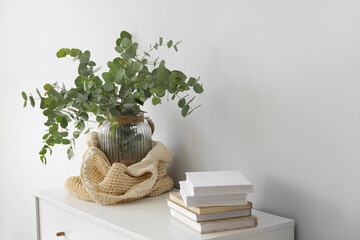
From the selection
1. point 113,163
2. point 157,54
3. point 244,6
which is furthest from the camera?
point 157,54

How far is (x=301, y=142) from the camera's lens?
1.02m

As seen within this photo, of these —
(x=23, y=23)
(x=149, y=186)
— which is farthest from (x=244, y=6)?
(x=23, y=23)

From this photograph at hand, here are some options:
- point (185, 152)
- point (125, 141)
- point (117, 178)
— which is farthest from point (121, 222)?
point (185, 152)

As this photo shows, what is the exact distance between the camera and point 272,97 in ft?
3.57

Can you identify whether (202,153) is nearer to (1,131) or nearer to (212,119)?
(212,119)

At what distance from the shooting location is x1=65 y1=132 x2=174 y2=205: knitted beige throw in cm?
120

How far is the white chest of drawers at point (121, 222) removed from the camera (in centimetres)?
93

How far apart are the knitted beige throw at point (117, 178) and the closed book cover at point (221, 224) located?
293 millimetres

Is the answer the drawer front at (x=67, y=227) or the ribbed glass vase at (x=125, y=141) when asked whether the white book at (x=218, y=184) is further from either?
the ribbed glass vase at (x=125, y=141)

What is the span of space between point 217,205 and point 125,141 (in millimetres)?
458

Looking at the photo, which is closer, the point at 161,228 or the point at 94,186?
the point at 161,228

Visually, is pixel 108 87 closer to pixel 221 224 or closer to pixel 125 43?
pixel 125 43

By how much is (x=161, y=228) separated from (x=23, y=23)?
191 cm

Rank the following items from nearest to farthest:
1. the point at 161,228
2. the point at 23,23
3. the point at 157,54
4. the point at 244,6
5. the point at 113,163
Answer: the point at 161,228 → the point at 244,6 → the point at 113,163 → the point at 157,54 → the point at 23,23
